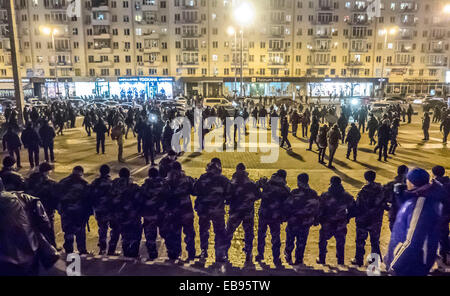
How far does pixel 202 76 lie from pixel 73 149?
1820 inches

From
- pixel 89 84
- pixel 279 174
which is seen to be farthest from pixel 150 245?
pixel 89 84

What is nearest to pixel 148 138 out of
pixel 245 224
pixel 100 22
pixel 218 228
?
pixel 218 228

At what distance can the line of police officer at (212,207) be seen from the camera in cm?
541

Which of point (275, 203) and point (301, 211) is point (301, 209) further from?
→ point (275, 203)

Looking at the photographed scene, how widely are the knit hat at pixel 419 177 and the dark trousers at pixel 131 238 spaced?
4209 millimetres

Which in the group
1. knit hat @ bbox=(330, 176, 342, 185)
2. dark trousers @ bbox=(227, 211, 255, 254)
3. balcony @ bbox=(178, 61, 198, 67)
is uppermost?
balcony @ bbox=(178, 61, 198, 67)

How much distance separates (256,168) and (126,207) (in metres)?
7.61

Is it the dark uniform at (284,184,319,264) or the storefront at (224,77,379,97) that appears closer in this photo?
the dark uniform at (284,184,319,264)

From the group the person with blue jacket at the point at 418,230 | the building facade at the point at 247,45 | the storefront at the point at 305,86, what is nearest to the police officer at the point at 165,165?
the person with blue jacket at the point at 418,230

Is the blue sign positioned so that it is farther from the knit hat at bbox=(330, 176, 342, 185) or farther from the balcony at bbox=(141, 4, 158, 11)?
the knit hat at bbox=(330, 176, 342, 185)

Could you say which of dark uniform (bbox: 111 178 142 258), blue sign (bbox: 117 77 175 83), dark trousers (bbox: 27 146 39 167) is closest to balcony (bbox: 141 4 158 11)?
blue sign (bbox: 117 77 175 83)

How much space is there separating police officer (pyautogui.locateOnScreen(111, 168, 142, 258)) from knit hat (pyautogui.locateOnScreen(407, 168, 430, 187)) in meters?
4.04

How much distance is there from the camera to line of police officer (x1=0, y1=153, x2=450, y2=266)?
17.8 ft

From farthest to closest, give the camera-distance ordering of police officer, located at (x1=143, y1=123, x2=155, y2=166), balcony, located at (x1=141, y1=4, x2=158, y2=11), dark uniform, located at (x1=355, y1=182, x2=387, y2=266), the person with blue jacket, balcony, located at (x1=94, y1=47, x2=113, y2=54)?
balcony, located at (x1=94, y1=47, x2=113, y2=54) < balcony, located at (x1=141, y1=4, x2=158, y2=11) < police officer, located at (x1=143, y1=123, x2=155, y2=166) < dark uniform, located at (x1=355, y1=182, x2=387, y2=266) < the person with blue jacket
